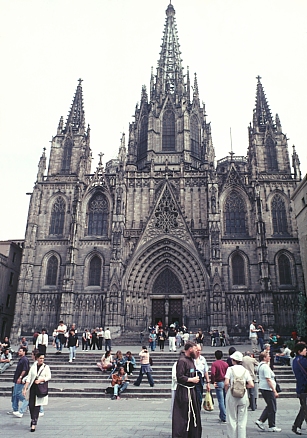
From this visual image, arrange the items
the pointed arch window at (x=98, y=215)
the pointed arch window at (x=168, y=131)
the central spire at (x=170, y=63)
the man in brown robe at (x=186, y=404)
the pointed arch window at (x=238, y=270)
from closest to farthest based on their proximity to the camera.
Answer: the man in brown robe at (x=186, y=404) < the pointed arch window at (x=238, y=270) < the pointed arch window at (x=98, y=215) < the pointed arch window at (x=168, y=131) < the central spire at (x=170, y=63)

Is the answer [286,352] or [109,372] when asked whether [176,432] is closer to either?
[109,372]

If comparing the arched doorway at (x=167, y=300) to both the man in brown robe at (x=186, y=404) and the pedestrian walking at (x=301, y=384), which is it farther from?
the man in brown robe at (x=186, y=404)

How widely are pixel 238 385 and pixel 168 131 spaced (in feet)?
128

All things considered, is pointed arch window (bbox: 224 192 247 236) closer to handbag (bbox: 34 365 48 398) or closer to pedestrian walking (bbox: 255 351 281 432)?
pedestrian walking (bbox: 255 351 281 432)

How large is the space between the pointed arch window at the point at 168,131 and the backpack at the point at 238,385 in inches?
1460

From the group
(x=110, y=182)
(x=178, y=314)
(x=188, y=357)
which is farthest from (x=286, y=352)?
(x=110, y=182)

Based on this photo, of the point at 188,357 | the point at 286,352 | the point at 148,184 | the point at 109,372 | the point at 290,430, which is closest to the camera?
the point at 188,357

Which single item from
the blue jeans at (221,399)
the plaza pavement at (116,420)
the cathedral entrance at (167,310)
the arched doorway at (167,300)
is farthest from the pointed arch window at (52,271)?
the blue jeans at (221,399)

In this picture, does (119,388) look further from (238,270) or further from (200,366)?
(238,270)

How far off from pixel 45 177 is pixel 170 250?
→ 1619 cm

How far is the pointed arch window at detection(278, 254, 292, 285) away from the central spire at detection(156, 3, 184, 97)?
78.4 feet

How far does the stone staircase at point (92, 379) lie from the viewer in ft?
44.7

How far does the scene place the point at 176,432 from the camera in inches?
232

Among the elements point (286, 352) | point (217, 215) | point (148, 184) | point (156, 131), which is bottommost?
point (286, 352)
